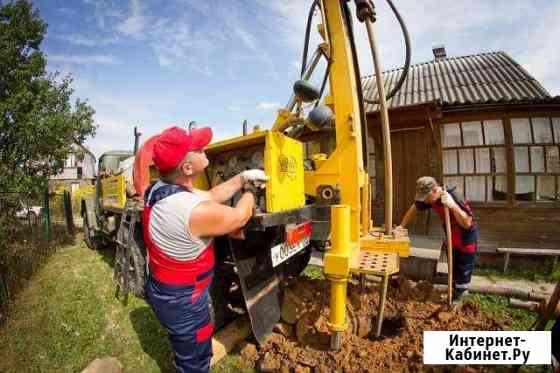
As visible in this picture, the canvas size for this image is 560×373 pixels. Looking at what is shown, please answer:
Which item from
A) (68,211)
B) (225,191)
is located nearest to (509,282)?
(225,191)

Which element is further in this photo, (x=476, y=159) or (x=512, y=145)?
(x=476, y=159)

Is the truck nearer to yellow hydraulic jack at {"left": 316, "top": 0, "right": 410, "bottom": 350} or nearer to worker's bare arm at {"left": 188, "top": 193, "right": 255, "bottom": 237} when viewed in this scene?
yellow hydraulic jack at {"left": 316, "top": 0, "right": 410, "bottom": 350}

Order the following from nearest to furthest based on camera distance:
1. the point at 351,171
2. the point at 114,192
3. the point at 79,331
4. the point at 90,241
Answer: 1. the point at 351,171
2. the point at 79,331
3. the point at 114,192
4. the point at 90,241

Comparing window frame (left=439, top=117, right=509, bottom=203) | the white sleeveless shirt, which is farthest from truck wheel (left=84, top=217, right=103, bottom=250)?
window frame (left=439, top=117, right=509, bottom=203)

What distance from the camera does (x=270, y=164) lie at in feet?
7.62

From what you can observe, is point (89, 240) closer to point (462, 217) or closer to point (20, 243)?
point (20, 243)

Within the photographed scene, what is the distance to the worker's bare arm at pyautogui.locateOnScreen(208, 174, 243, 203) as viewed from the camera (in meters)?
2.15

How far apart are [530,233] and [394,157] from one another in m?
3.10

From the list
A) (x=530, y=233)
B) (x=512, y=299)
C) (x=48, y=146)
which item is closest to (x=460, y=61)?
(x=530, y=233)

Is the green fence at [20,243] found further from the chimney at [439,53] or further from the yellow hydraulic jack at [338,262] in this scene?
the chimney at [439,53]

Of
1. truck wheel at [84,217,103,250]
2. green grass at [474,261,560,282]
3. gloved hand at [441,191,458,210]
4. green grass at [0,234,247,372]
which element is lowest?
green grass at [474,261,560,282]

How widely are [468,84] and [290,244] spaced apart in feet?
26.3

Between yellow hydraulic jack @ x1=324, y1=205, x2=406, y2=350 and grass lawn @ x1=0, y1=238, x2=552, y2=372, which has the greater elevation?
yellow hydraulic jack @ x1=324, y1=205, x2=406, y2=350

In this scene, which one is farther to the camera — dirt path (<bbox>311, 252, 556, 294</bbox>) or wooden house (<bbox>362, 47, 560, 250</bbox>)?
wooden house (<bbox>362, 47, 560, 250</bbox>)
